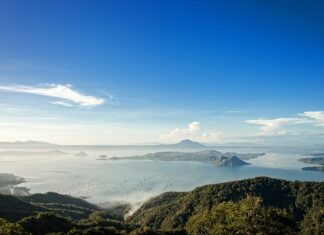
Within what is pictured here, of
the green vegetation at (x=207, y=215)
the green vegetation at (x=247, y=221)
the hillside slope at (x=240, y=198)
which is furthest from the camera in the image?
the hillside slope at (x=240, y=198)

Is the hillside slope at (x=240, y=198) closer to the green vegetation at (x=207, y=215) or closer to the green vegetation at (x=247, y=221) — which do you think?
the green vegetation at (x=207, y=215)

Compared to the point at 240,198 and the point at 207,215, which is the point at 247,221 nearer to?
the point at 207,215

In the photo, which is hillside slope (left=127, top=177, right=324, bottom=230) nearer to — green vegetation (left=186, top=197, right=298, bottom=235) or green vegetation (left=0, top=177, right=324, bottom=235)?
green vegetation (left=0, top=177, right=324, bottom=235)

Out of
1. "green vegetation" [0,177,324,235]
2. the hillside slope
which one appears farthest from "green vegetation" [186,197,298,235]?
the hillside slope

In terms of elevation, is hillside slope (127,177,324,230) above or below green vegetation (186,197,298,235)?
below

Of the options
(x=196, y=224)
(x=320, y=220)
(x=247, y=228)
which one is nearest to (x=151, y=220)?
(x=320, y=220)

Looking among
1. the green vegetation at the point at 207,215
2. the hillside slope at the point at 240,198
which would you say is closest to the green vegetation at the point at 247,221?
the green vegetation at the point at 207,215

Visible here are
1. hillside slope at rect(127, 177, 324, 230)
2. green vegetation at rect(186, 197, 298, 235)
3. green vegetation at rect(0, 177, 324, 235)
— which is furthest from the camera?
hillside slope at rect(127, 177, 324, 230)

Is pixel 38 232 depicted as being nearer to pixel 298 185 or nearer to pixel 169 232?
pixel 169 232
